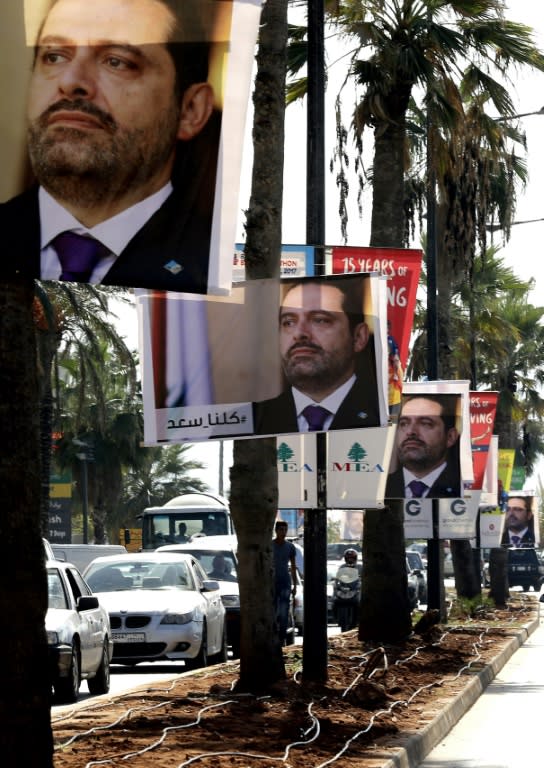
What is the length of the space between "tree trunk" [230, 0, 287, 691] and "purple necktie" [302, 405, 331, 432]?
33.2 inches

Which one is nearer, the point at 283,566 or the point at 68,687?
the point at 68,687

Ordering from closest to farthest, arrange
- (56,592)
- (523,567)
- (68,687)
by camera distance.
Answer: (68,687) → (56,592) → (523,567)

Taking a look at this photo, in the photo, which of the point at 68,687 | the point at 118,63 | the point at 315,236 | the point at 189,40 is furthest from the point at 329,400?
the point at 118,63

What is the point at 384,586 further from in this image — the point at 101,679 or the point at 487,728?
the point at 487,728

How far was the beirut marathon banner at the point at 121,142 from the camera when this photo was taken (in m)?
7.89

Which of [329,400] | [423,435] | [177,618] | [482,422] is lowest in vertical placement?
[177,618]

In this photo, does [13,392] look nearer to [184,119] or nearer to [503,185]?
[184,119]

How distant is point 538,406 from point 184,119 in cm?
4942

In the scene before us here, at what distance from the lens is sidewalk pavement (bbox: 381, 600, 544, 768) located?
1204 cm

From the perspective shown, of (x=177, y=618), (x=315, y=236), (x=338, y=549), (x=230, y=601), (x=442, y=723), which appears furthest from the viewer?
(x=338, y=549)

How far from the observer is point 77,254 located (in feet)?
25.8

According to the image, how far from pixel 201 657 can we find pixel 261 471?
7.55 metres

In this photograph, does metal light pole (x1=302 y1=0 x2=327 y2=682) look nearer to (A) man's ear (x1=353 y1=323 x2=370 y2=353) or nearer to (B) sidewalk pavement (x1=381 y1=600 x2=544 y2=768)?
(A) man's ear (x1=353 y1=323 x2=370 y2=353)

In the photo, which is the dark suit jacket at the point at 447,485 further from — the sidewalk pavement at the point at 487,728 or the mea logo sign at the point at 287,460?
the mea logo sign at the point at 287,460
